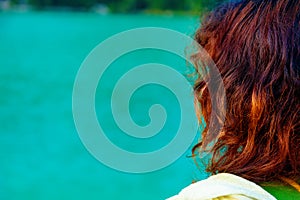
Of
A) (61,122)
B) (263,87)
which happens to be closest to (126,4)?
(61,122)

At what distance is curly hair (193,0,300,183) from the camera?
0.60 meters

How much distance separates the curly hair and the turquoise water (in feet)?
7.03

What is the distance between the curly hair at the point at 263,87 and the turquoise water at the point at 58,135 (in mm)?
2141

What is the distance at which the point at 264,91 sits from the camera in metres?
0.60

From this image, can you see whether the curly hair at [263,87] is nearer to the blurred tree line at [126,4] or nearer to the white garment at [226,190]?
the white garment at [226,190]

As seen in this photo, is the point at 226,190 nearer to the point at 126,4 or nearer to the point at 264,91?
the point at 264,91

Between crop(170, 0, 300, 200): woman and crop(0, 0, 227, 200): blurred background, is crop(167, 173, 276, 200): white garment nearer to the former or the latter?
crop(170, 0, 300, 200): woman

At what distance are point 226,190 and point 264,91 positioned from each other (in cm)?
12

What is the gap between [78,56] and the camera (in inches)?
598

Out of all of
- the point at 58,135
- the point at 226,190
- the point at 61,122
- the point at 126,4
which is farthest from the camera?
the point at 126,4

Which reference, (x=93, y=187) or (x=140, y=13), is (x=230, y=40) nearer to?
(x=93, y=187)

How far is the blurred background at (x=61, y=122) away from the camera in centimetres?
711

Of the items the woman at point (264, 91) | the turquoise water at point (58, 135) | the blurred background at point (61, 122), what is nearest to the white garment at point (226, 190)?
the woman at point (264, 91)

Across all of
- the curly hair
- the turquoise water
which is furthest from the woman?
the turquoise water
